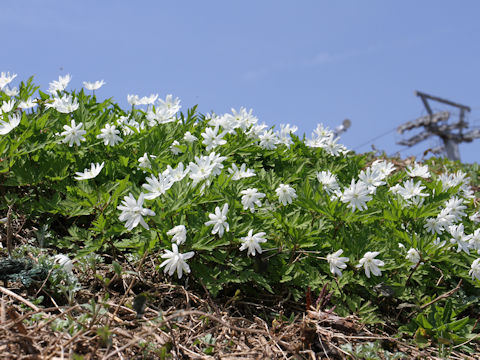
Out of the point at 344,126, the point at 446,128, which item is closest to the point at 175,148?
the point at 344,126

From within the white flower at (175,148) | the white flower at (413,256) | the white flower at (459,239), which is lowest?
the white flower at (413,256)

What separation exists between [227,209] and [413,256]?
1.38 meters

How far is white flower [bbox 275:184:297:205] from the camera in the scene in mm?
3270

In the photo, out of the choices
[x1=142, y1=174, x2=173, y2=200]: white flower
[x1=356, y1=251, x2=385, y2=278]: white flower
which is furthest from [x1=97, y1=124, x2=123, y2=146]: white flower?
Answer: [x1=356, y1=251, x2=385, y2=278]: white flower

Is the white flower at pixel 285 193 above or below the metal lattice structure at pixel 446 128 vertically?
below

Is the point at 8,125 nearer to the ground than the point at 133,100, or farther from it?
nearer to the ground

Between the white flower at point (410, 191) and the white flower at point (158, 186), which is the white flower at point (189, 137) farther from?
the white flower at point (410, 191)

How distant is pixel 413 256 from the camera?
10.6 feet

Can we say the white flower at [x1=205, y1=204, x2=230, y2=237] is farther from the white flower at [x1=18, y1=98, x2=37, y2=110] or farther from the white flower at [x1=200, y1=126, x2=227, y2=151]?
the white flower at [x1=18, y1=98, x2=37, y2=110]

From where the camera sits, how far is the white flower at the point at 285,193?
10.7 ft

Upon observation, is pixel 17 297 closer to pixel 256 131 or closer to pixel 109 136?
pixel 109 136

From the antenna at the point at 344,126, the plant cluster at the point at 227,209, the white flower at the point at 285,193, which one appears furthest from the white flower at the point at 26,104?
the antenna at the point at 344,126

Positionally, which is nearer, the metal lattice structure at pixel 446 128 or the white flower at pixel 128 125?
the white flower at pixel 128 125

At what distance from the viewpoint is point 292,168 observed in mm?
4023
